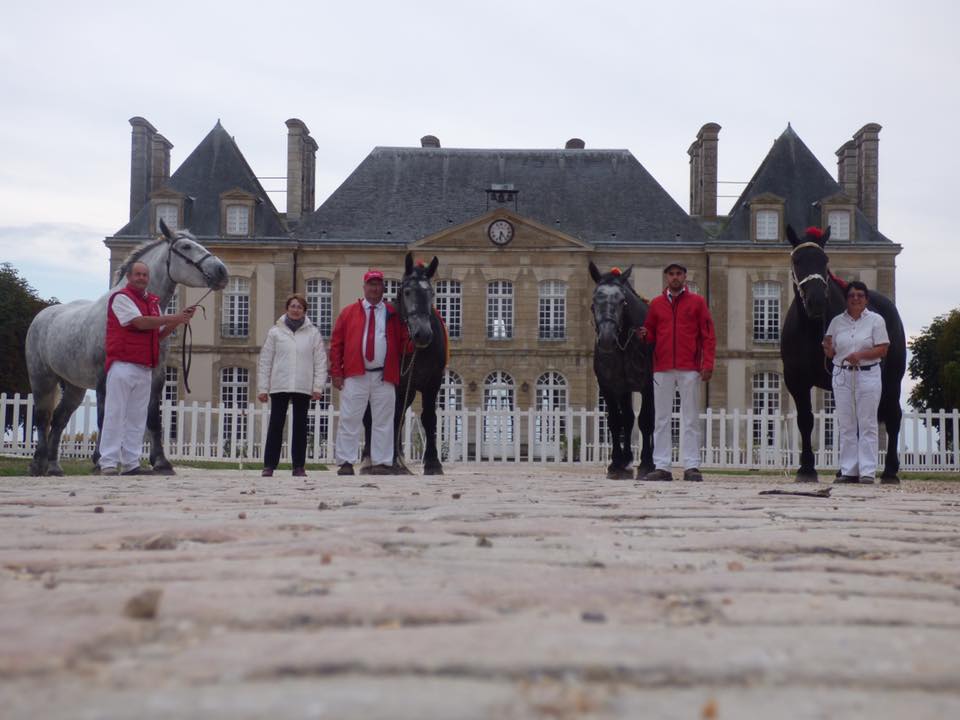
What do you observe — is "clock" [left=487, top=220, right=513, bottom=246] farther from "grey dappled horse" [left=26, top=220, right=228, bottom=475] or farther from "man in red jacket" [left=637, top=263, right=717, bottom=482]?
"man in red jacket" [left=637, top=263, right=717, bottom=482]

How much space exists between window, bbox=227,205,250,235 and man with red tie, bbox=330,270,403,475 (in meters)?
28.8

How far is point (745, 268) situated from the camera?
37.5 metres

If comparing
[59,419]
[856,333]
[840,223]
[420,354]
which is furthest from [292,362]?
[840,223]

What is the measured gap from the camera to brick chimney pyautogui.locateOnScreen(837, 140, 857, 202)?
39.2 metres

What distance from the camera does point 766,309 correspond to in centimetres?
3759

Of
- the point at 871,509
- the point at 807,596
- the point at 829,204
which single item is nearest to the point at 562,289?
the point at 829,204

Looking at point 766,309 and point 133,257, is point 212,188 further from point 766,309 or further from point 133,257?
point 133,257

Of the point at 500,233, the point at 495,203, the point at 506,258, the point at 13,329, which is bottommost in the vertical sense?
the point at 13,329

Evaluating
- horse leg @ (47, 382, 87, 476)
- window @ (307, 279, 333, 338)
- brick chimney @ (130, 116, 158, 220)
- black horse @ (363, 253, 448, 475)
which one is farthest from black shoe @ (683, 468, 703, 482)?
brick chimney @ (130, 116, 158, 220)

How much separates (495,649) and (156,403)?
8.34 m

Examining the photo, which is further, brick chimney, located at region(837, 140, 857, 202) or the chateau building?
brick chimney, located at region(837, 140, 857, 202)

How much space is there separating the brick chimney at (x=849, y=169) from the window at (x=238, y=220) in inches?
801

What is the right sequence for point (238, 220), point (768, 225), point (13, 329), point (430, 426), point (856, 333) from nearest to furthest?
point (856, 333)
point (430, 426)
point (13, 329)
point (768, 225)
point (238, 220)

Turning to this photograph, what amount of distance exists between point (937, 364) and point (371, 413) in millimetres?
37432
